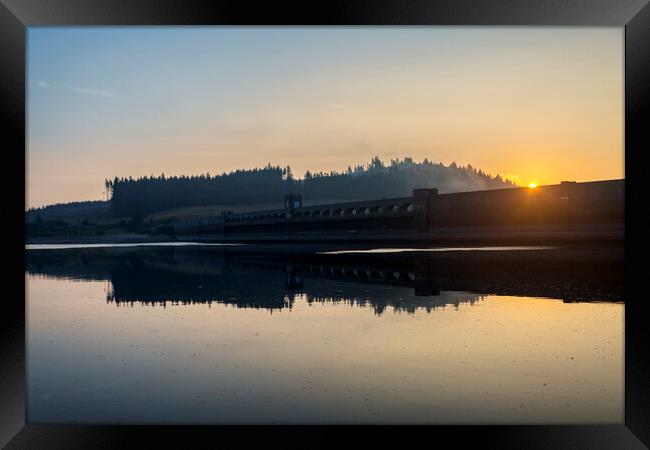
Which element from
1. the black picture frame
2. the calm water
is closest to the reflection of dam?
the calm water

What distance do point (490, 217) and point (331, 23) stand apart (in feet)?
132

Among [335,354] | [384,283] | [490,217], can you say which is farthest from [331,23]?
[490,217]

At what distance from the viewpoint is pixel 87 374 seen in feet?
28.8

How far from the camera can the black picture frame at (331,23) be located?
5.78m

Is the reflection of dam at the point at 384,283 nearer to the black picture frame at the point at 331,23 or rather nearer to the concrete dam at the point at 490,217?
the concrete dam at the point at 490,217

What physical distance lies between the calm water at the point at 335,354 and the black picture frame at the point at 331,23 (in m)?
0.88

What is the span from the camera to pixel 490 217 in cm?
4500

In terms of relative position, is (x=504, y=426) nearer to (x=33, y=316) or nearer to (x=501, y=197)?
(x=33, y=316)

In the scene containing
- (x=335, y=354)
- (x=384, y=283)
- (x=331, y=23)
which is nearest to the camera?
(x=331, y=23)

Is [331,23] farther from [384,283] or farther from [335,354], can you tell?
[384,283]

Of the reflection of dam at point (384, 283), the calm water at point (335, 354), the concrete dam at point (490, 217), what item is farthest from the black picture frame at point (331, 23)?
the concrete dam at point (490, 217)

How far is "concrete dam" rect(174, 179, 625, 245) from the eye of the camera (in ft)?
126

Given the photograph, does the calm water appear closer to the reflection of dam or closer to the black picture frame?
the reflection of dam

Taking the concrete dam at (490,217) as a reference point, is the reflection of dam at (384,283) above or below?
below
